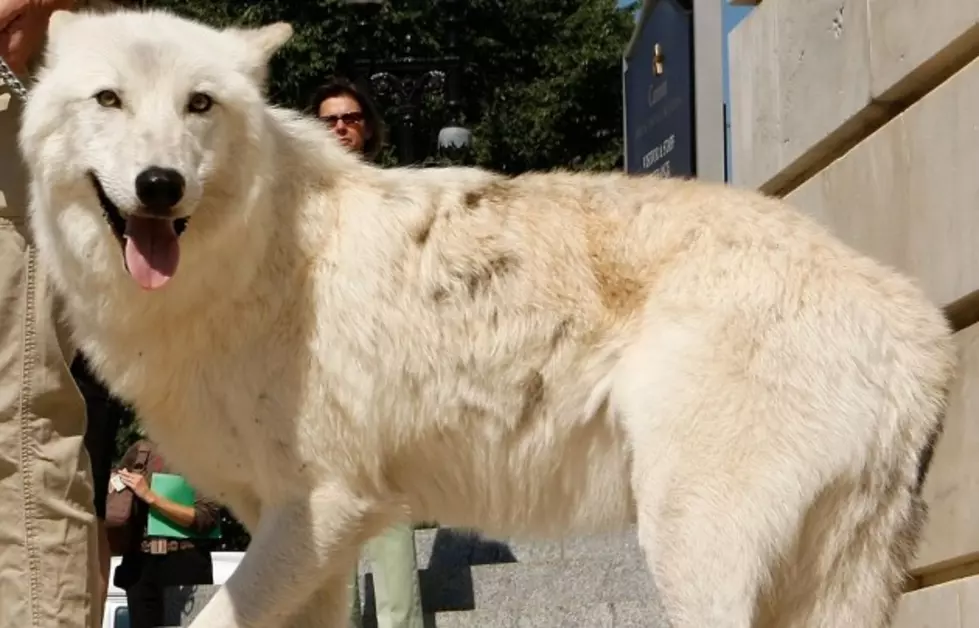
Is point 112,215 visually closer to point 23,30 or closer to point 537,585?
point 23,30

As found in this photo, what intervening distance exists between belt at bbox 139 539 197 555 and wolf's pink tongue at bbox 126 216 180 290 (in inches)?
222

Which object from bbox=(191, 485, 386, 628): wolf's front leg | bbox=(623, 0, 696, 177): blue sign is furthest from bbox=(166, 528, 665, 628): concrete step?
bbox=(191, 485, 386, 628): wolf's front leg

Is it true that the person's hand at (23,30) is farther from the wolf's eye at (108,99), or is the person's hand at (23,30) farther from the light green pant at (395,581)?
the light green pant at (395,581)

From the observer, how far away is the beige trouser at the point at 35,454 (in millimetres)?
4621

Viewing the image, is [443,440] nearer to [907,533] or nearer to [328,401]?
[328,401]

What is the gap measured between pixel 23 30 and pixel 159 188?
49.3 inches

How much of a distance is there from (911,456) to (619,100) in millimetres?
34383

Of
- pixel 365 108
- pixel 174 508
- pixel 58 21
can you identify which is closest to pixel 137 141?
pixel 58 21

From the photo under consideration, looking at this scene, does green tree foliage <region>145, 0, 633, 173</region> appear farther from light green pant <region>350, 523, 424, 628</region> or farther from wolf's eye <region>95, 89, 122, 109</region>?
wolf's eye <region>95, 89, 122, 109</region>

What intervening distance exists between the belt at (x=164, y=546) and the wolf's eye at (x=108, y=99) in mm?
5739

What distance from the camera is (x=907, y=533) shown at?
4.09 meters

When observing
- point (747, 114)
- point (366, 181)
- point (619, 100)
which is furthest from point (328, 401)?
point (619, 100)

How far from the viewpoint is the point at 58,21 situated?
4.59m

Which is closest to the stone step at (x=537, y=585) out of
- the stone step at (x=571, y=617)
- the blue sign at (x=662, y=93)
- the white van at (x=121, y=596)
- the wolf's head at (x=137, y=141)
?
the stone step at (x=571, y=617)
